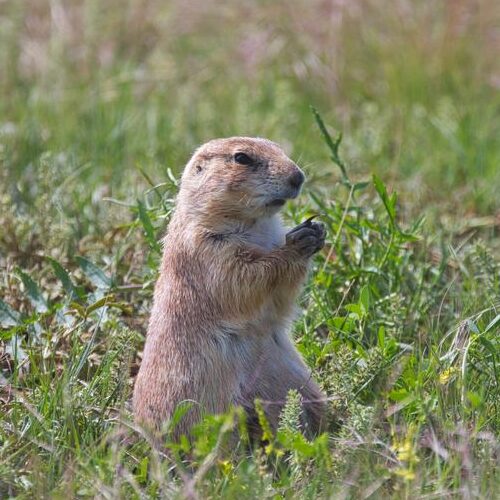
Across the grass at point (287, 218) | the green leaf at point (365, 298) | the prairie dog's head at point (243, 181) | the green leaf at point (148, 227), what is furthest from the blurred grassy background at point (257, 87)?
the prairie dog's head at point (243, 181)

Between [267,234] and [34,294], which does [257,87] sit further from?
[267,234]

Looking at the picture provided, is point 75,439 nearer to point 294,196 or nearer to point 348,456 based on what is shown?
point 348,456

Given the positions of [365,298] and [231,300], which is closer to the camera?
[231,300]

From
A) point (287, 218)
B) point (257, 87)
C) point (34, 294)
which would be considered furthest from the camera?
point (257, 87)

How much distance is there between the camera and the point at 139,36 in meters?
9.07

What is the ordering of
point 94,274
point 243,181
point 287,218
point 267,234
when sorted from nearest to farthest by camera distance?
point 243,181, point 267,234, point 94,274, point 287,218

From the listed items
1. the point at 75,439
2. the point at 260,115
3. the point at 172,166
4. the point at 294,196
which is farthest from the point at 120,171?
the point at 75,439

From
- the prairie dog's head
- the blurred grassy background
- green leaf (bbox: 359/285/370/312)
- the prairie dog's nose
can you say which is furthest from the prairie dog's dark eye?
the blurred grassy background

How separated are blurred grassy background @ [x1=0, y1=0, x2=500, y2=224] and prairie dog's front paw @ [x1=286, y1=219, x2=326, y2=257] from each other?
1.74 m

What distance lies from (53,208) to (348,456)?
2549mm

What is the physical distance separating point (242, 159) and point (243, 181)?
0.32ft

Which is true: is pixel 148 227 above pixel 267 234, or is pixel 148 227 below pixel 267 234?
below

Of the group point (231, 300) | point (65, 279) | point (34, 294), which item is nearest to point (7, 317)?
point (34, 294)

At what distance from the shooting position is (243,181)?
4.27 m
